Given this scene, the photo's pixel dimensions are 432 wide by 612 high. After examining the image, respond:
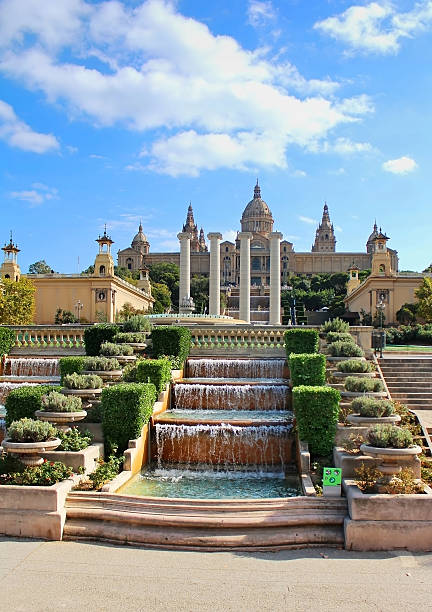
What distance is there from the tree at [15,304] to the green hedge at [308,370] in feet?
117

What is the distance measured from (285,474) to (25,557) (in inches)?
304

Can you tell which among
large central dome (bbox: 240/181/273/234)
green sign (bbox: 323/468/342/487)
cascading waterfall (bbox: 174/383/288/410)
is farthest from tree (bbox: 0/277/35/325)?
large central dome (bbox: 240/181/273/234)

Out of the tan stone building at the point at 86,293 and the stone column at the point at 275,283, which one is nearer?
the stone column at the point at 275,283

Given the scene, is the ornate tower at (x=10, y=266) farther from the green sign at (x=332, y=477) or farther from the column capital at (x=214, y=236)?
the green sign at (x=332, y=477)

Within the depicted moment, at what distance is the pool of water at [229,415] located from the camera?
18.0 m

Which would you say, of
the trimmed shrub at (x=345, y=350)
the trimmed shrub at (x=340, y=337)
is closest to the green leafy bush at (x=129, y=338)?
the trimmed shrub at (x=340, y=337)

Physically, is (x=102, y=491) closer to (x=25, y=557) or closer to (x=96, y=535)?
(x=96, y=535)

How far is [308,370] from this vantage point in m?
18.8

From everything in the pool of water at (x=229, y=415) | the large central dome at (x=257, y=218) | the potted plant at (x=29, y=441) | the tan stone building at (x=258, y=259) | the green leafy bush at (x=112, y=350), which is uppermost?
the large central dome at (x=257, y=218)

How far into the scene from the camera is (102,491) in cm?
1203

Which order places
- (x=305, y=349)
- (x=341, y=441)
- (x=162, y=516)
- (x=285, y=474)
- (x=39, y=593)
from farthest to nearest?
(x=305, y=349)
(x=285, y=474)
(x=341, y=441)
(x=162, y=516)
(x=39, y=593)

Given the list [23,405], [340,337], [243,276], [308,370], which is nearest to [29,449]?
[23,405]

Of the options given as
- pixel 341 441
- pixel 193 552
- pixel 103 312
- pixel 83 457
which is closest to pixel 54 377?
pixel 83 457

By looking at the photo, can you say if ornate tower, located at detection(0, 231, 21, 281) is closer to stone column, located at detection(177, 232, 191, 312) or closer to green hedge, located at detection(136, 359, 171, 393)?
stone column, located at detection(177, 232, 191, 312)
